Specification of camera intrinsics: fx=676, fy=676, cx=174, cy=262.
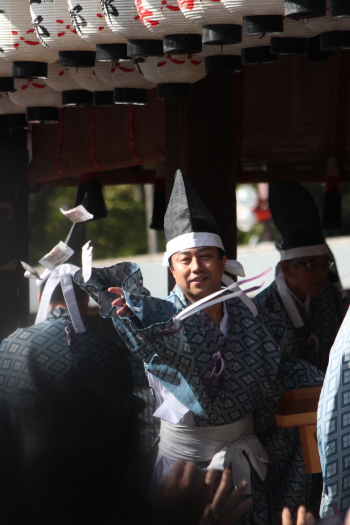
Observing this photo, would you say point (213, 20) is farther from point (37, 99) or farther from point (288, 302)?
point (288, 302)

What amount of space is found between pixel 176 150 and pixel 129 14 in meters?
0.79

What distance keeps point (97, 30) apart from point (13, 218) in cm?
241

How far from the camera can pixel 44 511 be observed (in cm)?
96

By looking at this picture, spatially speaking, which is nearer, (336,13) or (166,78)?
(336,13)

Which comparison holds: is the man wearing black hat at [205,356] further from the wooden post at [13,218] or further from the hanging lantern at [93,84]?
the wooden post at [13,218]

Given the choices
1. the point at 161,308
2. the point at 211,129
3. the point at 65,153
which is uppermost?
the point at 211,129

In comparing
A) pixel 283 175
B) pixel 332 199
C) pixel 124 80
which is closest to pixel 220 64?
pixel 124 80

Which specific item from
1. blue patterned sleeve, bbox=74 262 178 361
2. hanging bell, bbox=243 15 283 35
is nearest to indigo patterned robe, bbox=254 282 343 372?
blue patterned sleeve, bbox=74 262 178 361

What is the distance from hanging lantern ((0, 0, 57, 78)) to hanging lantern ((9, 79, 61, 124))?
0.61 metres

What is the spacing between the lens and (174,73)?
8.58 ft

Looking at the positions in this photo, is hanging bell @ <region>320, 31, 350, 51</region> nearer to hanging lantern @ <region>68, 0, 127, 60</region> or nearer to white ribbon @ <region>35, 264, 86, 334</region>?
hanging lantern @ <region>68, 0, 127, 60</region>

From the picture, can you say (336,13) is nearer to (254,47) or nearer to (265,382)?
(254,47)

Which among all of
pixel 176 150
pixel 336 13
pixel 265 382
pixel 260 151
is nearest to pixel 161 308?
pixel 265 382

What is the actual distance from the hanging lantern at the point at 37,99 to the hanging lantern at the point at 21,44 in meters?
0.61
